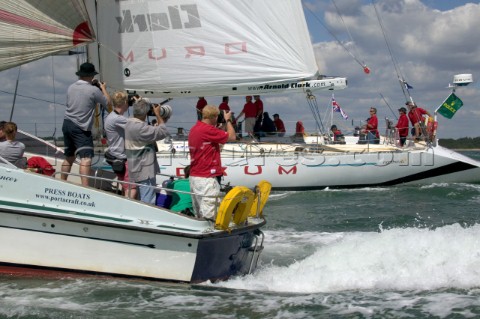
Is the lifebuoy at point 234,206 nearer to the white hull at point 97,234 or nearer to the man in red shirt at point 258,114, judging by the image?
the white hull at point 97,234

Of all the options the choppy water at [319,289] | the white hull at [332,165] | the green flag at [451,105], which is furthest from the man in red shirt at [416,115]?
the choppy water at [319,289]

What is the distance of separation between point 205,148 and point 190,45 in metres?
9.91

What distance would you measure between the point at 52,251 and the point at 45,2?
5134mm

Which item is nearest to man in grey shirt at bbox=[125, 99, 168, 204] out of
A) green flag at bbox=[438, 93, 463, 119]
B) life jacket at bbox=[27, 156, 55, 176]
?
life jacket at bbox=[27, 156, 55, 176]

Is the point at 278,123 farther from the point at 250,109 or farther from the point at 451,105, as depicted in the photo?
the point at 451,105

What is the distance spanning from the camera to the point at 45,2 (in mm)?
11008

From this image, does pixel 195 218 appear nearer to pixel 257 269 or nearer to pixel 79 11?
pixel 257 269

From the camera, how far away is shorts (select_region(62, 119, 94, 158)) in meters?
8.44

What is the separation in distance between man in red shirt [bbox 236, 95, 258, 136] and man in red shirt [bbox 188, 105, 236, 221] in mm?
12045

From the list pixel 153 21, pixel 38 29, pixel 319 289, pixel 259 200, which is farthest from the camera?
pixel 153 21

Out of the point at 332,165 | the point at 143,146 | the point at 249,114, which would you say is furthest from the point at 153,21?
the point at 143,146

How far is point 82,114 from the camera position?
839 centimetres

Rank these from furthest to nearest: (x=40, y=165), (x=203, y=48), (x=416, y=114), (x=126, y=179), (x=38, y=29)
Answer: (x=416, y=114), (x=203, y=48), (x=38, y=29), (x=40, y=165), (x=126, y=179)

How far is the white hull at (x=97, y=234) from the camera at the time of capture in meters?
7.24
